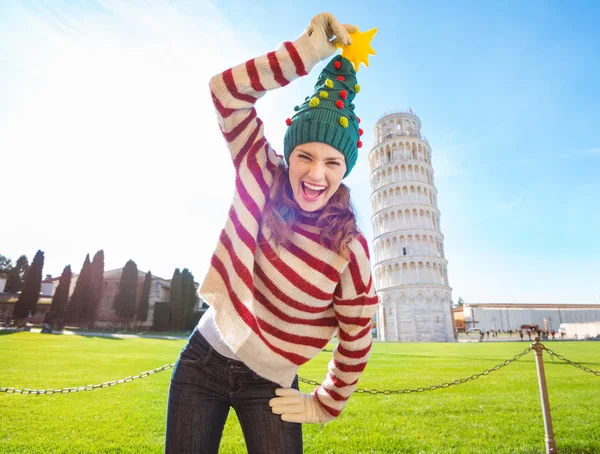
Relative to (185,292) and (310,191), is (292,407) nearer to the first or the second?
(310,191)

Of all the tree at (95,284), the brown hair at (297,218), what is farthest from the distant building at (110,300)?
the brown hair at (297,218)

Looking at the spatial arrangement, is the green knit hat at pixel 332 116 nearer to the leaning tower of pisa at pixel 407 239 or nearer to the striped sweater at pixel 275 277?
the striped sweater at pixel 275 277

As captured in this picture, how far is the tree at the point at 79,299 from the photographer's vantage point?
41.5 m

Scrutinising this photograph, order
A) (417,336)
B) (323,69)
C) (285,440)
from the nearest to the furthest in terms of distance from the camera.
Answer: (285,440), (323,69), (417,336)

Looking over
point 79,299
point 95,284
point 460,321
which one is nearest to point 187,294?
point 95,284

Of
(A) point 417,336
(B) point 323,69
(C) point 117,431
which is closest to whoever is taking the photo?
(B) point 323,69

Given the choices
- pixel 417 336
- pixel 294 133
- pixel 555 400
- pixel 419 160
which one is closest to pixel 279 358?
pixel 294 133

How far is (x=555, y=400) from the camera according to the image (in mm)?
7090

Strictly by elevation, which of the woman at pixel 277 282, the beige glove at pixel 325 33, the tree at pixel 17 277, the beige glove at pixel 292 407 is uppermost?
the tree at pixel 17 277

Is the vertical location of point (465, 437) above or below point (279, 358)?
below

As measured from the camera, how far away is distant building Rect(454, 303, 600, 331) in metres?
60.3

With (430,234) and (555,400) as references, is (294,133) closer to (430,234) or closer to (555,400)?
(555,400)

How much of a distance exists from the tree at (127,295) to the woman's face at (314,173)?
160 ft

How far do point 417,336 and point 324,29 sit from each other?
50991mm
